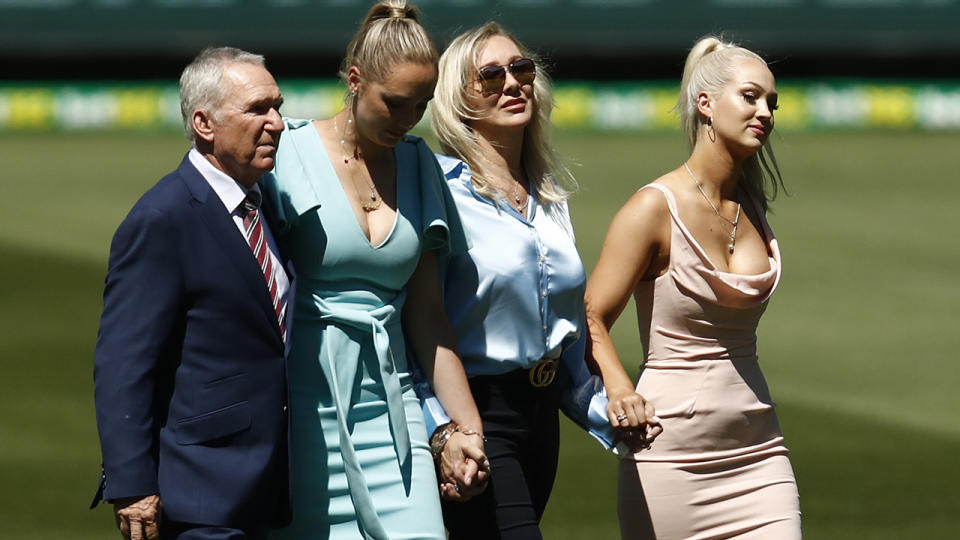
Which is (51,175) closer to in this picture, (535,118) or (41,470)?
(41,470)

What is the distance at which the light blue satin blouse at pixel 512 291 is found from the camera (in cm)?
441

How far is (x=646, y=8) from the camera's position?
76.3ft

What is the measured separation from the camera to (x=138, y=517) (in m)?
3.55

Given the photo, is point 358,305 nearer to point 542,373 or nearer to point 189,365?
point 189,365

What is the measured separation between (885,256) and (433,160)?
11641 millimetres

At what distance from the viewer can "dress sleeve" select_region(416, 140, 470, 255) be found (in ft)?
13.6

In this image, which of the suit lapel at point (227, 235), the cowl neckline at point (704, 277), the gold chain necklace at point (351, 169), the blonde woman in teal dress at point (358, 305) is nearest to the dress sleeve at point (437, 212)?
the blonde woman in teal dress at point (358, 305)

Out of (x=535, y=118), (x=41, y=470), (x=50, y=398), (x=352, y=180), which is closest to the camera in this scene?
(x=352, y=180)

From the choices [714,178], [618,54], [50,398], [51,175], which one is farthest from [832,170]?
[714,178]

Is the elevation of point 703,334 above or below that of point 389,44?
below

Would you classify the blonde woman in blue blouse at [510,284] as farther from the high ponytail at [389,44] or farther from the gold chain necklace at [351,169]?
the high ponytail at [389,44]

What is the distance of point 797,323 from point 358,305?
925 cm

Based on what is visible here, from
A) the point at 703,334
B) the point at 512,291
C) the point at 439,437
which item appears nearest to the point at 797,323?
the point at 703,334

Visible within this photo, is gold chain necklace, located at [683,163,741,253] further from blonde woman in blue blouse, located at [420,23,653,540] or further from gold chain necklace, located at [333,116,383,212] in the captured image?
gold chain necklace, located at [333,116,383,212]
